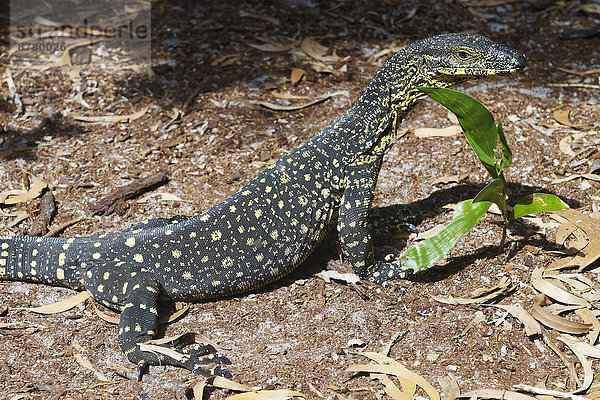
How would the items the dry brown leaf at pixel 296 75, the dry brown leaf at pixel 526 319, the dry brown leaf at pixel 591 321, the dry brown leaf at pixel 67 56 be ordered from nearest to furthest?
the dry brown leaf at pixel 591 321
the dry brown leaf at pixel 526 319
the dry brown leaf at pixel 296 75
the dry brown leaf at pixel 67 56

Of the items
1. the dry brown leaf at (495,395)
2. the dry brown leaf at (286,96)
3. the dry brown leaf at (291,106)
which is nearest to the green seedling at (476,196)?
the dry brown leaf at (495,395)

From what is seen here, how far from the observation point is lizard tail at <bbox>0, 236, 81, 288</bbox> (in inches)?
266

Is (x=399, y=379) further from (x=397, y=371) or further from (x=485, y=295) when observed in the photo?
(x=485, y=295)

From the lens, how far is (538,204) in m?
6.40

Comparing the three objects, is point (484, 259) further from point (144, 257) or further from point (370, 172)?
point (144, 257)

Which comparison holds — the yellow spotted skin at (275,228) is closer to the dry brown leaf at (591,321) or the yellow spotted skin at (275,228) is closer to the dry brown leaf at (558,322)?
the dry brown leaf at (558,322)

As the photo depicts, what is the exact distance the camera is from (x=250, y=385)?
571cm

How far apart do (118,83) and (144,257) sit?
4.79m

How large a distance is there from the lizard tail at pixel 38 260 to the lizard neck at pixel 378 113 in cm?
290

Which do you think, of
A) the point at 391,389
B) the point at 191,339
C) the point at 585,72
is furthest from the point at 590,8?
the point at 191,339

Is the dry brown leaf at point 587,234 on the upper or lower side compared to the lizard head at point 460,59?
lower

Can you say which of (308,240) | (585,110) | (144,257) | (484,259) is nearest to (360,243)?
(308,240)

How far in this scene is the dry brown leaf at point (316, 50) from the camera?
34.7 ft

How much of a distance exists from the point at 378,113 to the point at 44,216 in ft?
14.1
